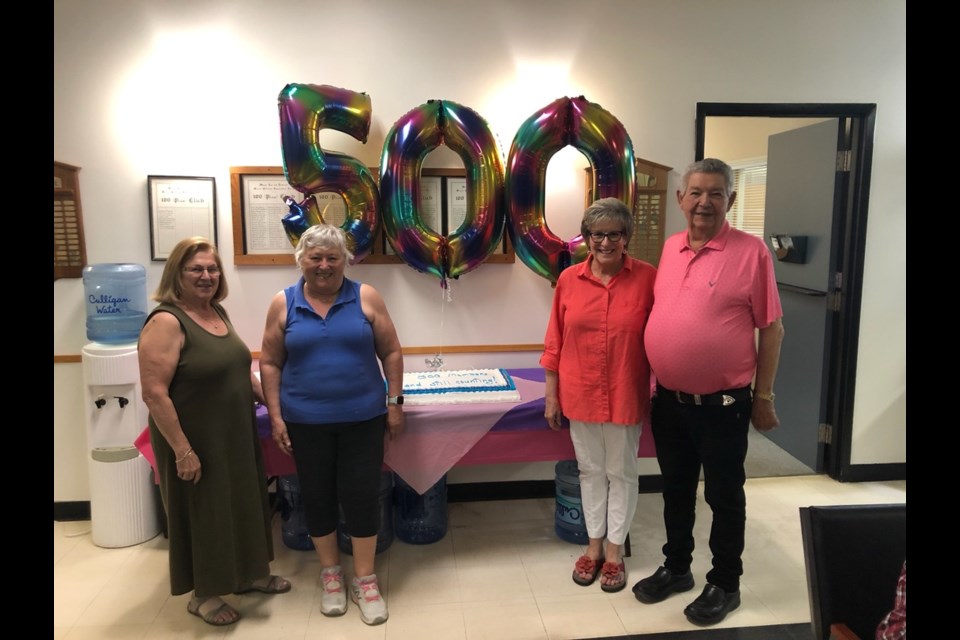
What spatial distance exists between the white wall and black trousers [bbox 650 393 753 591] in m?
0.98

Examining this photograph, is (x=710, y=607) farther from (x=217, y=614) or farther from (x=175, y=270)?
(x=175, y=270)

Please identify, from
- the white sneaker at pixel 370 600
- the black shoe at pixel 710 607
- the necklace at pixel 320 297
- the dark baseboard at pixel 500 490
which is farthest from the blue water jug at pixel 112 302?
the black shoe at pixel 710 607

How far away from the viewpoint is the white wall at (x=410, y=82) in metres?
2.66

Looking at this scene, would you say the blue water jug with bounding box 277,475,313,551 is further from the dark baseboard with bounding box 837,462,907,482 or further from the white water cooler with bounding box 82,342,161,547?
the dark baseboard with bounding box 837,462,907,482

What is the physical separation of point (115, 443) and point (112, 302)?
61cm

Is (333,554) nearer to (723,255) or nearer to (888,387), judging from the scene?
(723,255)

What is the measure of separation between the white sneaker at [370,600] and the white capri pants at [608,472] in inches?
32.1

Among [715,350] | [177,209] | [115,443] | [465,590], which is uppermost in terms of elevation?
[177,209]

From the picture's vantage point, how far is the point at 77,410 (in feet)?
9.36

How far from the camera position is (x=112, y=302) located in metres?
2.63

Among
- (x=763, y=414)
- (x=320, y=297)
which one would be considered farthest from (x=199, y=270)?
(x=763, y=414)
